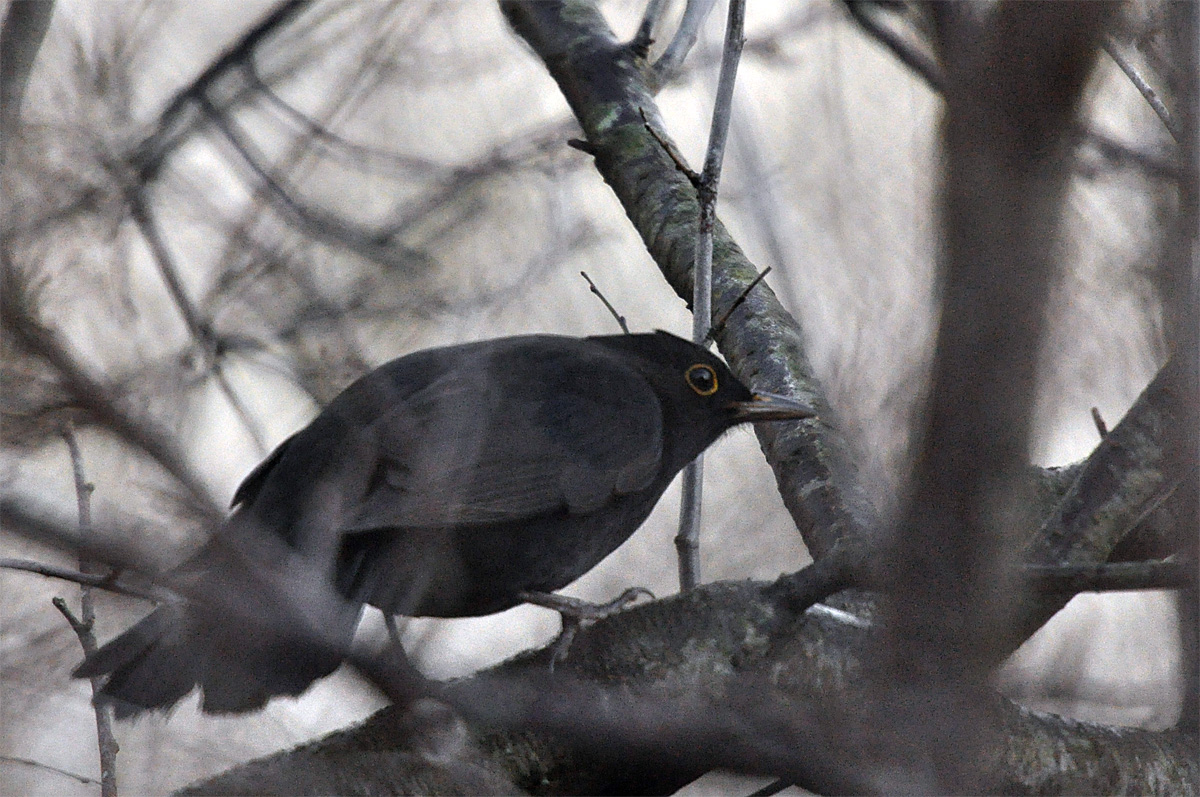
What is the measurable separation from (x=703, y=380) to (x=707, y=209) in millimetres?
669

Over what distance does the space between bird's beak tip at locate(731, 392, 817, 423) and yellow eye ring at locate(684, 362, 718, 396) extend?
0.31ft

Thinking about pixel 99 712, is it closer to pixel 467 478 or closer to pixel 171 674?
pixel 171 674

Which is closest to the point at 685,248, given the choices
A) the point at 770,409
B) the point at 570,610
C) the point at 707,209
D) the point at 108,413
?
the point at 770,409

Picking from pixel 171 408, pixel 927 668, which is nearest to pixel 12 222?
pixel 171 408

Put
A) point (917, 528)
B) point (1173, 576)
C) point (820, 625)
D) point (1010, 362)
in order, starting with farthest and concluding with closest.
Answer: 1. point (820, 625)
2. point (1173, 576)
3. point (917, 528)
4. point (1010, 362)

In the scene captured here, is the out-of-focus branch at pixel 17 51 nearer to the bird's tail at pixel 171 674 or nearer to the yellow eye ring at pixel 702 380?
the bird's tail at pixel 171 674

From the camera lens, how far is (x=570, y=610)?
3.10 m

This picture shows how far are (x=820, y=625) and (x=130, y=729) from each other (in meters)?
1.56

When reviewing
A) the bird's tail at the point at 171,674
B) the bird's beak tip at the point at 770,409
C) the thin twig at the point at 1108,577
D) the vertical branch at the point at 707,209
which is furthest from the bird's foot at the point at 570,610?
the thin twig at the point at 1108,577

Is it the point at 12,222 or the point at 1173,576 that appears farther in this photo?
the point at 12,222

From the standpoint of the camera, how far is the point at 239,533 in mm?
1461

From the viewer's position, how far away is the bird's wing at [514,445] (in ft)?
9.43

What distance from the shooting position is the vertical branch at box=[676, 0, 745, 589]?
3.31 meters

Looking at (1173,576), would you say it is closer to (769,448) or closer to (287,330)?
(287,330)
